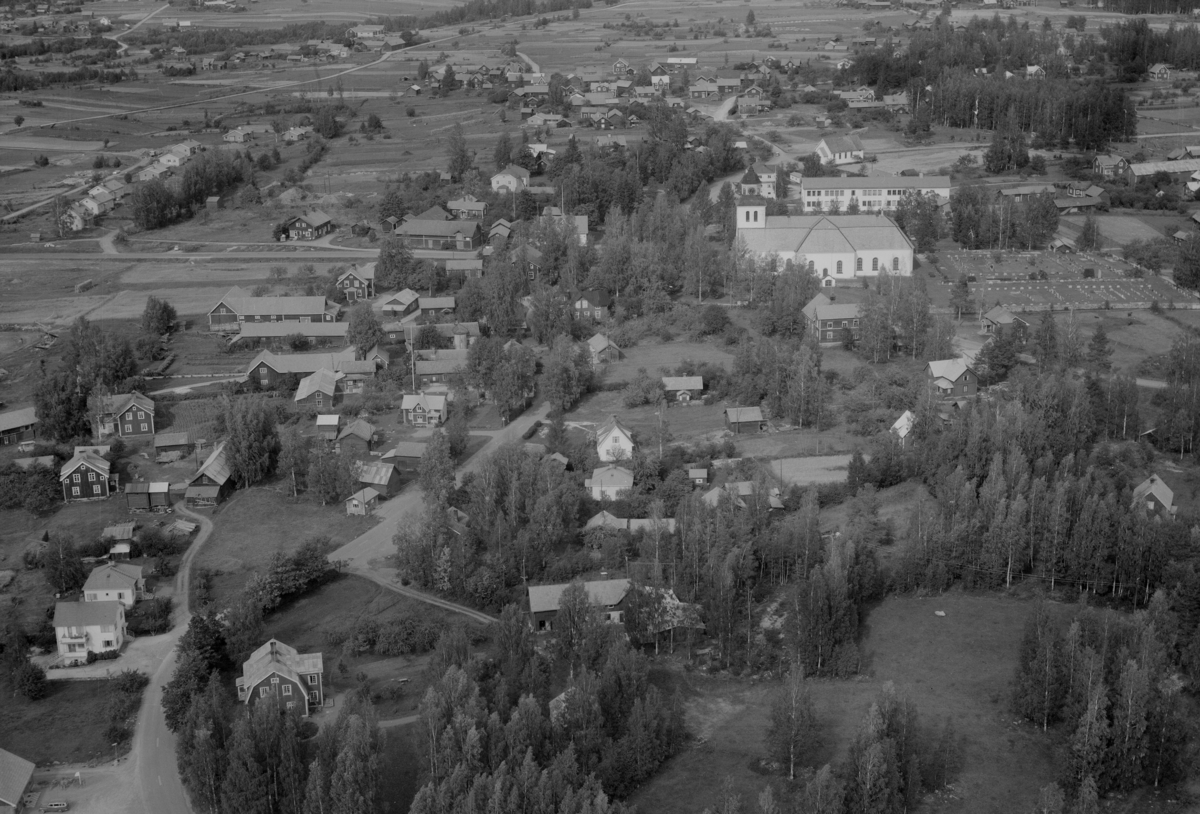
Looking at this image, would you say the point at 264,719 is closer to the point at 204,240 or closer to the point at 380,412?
the point at 380,412

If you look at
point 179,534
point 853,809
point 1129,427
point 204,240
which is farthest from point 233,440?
point 204,240

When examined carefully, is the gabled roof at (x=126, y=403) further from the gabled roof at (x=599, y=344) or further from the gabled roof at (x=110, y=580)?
the gabled roof at (x=599, y=344)

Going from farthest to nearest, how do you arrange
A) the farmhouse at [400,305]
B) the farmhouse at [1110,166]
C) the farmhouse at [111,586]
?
the farmhouse at [1110,166]
the farmhouse at [400,305]
the farmhouse at [111,586]

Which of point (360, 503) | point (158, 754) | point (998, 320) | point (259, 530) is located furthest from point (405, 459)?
point (998, 320)

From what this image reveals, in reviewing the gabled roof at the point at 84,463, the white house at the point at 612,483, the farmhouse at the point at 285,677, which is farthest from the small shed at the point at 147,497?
the white house at the point at 612,483

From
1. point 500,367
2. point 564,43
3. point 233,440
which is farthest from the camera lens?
point 564,43

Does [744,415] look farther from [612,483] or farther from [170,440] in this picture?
[170,440]
